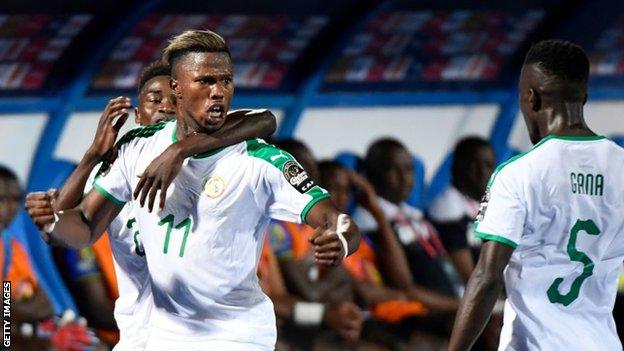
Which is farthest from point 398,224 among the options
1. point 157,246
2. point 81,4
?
point 157,246

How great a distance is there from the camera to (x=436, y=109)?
952cm

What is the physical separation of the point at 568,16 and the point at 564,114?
17.1 feet

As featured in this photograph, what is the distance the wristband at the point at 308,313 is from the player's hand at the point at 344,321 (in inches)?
1.6

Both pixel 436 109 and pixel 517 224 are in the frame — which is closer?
pixel 517 224

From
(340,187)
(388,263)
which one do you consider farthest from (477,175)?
(340,187)

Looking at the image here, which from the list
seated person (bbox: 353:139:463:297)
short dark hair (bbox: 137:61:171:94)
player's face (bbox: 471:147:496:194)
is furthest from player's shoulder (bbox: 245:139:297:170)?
player's face (bbox: 471:147:496:194)

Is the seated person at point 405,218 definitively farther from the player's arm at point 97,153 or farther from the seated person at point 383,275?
the player's arm at point 97,153

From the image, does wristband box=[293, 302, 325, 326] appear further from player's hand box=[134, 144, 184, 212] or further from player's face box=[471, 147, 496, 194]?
player's hand box=[134, 144, 184, 212]

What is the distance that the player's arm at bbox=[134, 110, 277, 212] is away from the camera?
15.2 ft

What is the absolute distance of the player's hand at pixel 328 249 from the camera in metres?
4.21

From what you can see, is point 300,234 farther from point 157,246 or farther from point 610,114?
point 157,246

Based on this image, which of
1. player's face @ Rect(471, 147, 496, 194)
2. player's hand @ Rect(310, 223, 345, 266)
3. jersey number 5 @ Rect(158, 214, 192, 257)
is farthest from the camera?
player's face @ Rect(471, 147, 496, 194)

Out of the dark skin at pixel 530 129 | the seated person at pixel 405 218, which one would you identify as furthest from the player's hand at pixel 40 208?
the seated person at pixel 405 218

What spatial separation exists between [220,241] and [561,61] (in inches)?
48.9
